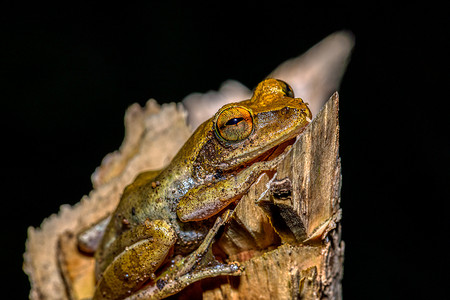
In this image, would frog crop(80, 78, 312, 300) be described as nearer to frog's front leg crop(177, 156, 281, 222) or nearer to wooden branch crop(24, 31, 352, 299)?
frog's front leg crop(177, 156, 281, 222)

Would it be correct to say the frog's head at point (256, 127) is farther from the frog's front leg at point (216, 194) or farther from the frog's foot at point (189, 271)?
the frog's foot at point (189, 271)

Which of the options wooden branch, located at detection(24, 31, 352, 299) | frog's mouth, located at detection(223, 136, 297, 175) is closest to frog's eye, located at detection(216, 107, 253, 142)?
frog's mouth, located at detection(223, 136, 297, 175)

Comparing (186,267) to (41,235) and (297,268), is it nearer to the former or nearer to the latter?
(297,268)

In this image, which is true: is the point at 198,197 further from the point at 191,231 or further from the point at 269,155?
the point at 269,155

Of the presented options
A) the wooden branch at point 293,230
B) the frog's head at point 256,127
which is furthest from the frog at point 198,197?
the wooden branch at point 293,230

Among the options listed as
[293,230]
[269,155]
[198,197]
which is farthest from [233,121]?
[293,230]

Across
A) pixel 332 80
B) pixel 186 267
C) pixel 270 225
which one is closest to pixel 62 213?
pixel 186 267
